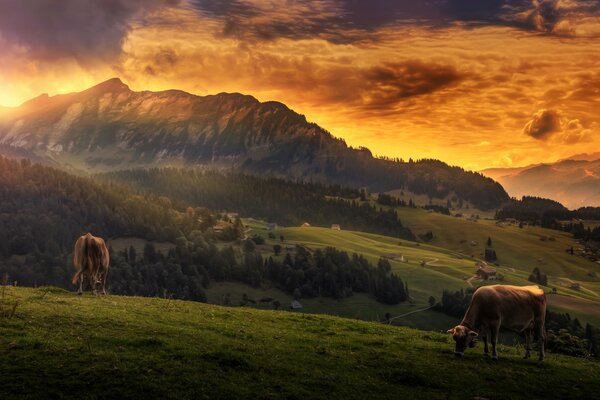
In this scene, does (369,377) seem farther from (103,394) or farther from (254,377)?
(103,394)

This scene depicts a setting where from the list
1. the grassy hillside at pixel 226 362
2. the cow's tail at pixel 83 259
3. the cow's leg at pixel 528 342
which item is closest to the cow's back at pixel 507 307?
the cow's leg at pixel 528 342

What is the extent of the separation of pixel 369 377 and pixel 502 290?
451 inches

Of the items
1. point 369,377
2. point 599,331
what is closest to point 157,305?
point 369,377

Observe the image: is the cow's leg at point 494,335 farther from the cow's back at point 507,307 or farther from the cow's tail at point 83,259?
the cow's tail at point 83,259

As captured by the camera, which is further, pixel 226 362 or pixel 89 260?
pixel 89 260

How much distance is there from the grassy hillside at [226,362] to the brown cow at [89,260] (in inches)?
190

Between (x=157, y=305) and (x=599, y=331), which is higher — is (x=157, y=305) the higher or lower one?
the higher one

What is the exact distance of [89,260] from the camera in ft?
122

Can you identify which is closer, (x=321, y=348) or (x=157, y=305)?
(x=321, y=348)

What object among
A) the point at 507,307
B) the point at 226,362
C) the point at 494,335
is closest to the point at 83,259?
the point at 226,362

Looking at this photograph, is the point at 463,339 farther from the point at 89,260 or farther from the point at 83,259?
the point at 83,259

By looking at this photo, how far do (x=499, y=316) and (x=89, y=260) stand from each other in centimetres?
2867

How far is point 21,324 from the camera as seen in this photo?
23.3 meters

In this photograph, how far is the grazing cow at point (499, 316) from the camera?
27531 mm
